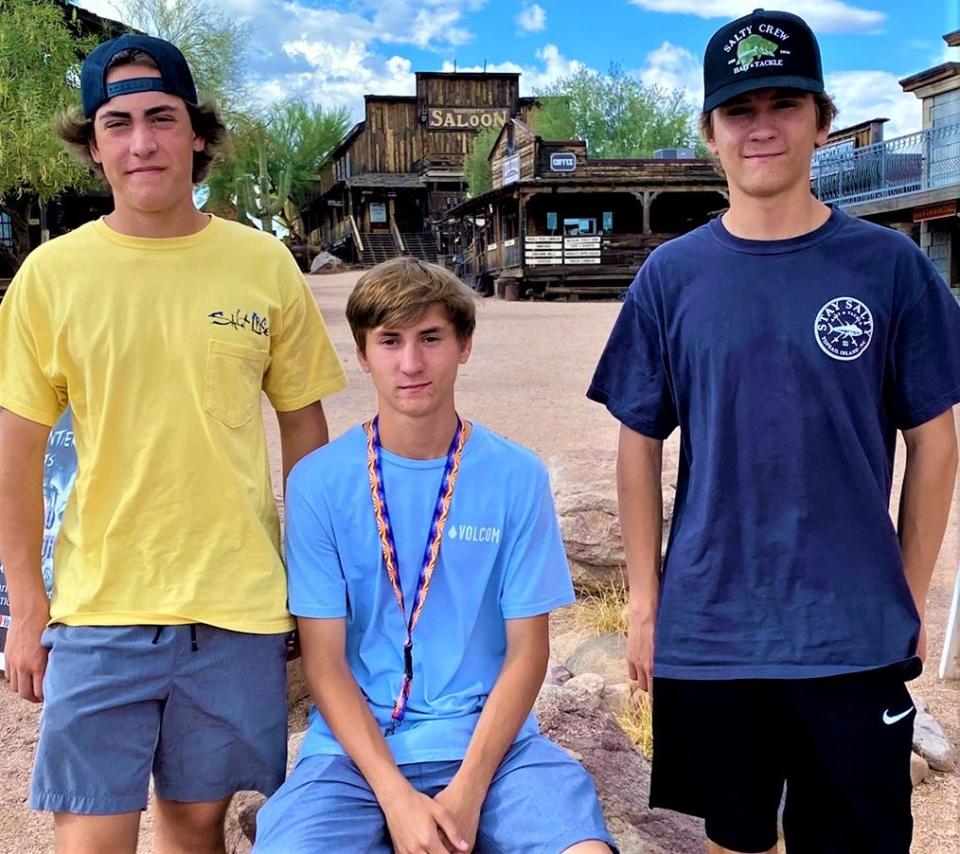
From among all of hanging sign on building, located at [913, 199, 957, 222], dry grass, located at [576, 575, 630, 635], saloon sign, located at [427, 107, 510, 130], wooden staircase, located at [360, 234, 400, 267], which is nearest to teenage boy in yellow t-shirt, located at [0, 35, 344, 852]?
dry grass, located at [576, 575, 630, 635]

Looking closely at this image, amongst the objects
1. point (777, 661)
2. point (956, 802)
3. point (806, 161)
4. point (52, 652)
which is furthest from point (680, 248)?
point (956, 802)

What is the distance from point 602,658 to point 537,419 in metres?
5.10

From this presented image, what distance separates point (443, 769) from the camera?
2.11 m

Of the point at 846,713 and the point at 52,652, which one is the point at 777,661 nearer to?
the point at 846,713

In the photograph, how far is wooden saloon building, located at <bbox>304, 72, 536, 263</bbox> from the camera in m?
42.1

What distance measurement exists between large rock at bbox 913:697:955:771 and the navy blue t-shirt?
1711mm

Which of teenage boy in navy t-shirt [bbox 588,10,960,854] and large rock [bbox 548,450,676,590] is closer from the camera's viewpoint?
teenage boy in navy t-shirt [bbox 588,10,960,854]

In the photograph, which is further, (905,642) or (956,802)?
(956,802)

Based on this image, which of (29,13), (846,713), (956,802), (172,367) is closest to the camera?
(846,713)

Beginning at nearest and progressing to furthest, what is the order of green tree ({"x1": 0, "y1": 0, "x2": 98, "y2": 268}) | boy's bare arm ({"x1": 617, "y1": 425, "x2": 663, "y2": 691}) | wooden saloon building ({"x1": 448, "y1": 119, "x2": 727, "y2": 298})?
boy's bare arm ({"x1": 617, "y1": 425, "x2": 663, "y2": 691}) < green tree ({"x1": 0, "y1": 0, "x2": 98, "y2": 268}) < wooden saloon building ({"x1": 448, "y1": 119, "x2": 727, "y2": 298})

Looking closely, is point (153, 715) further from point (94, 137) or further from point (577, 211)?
point (577, 211)

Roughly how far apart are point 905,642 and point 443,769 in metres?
0.96

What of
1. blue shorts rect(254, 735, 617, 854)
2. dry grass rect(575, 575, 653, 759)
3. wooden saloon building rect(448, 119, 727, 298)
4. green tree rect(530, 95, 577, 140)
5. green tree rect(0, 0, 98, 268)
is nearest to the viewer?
blue shorts rect(254, 735, 617, 854)

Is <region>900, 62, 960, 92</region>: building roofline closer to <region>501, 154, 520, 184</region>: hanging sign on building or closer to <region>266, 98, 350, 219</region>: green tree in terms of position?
<region>501, 154, 520, 184</region>: hanging sign on building
